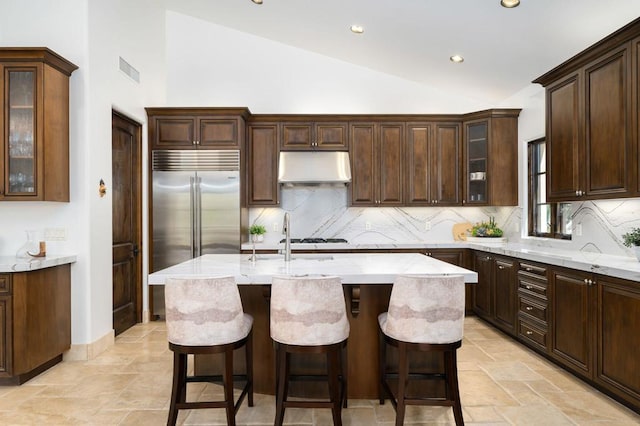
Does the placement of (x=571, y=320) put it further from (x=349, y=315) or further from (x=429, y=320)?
(x=349, y=315)

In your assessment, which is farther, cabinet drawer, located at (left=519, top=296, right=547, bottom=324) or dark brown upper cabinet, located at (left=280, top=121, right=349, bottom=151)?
dark brown upper cabinet, located at (left=280, top=121, right=349, bottom=151)

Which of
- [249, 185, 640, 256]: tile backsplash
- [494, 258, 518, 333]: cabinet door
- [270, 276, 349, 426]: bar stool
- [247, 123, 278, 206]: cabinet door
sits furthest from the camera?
[249, 185, 640, 256]: tile backsplash

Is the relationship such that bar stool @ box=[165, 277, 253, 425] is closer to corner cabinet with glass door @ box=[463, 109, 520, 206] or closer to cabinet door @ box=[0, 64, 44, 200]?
cabinet door @ box=[0, 64, 44, 200]

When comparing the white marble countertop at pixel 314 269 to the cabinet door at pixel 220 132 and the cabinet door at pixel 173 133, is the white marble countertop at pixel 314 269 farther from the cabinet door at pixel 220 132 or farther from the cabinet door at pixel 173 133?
the cabinet door at pixel 173 133

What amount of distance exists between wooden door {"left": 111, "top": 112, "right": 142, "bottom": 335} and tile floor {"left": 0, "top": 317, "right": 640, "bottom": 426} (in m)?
0.99

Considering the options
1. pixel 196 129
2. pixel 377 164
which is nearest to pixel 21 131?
pixel 196 129

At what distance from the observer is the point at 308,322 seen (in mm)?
2242

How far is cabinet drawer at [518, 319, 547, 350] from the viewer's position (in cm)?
367

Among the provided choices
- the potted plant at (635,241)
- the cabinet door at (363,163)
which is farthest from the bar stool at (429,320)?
the cabinet door at (363,163)

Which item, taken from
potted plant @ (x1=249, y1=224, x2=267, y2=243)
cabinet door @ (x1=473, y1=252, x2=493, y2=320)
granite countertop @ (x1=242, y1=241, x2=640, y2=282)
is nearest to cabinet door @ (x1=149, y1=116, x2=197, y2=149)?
potted plant @ (x1=249, y1=224, x2=267, y2=243)

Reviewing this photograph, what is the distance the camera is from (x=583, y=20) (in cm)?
335

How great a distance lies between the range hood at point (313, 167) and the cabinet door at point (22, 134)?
2.70 m

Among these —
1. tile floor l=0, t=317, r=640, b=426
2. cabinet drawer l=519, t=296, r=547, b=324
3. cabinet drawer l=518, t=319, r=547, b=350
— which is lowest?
tile floor l=0, t=317, r=640, b=426

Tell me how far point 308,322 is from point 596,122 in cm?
287
